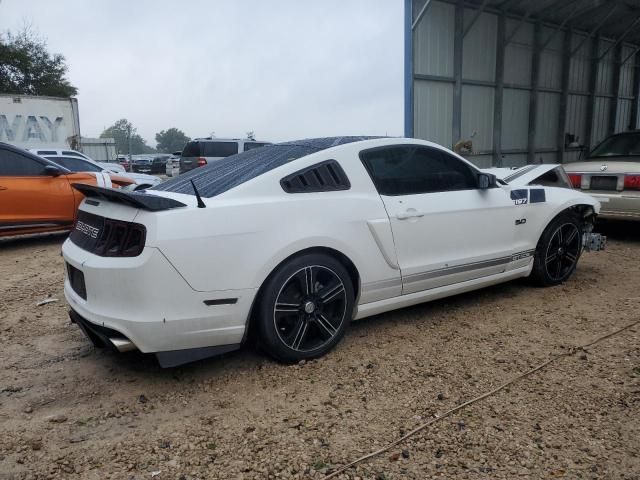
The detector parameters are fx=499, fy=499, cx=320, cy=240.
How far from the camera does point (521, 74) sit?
14.4 m

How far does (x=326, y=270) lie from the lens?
122 inches

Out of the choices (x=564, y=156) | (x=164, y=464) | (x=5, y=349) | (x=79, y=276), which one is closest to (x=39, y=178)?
(x=5, y=349)

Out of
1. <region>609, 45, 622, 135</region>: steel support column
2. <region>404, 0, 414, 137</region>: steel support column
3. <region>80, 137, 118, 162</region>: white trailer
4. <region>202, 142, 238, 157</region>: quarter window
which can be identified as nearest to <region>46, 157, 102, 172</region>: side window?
<region>202, 142, 238, 157</region>: quarter window

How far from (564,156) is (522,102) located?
9.61 ft

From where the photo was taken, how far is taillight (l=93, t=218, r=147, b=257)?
8.57 feet

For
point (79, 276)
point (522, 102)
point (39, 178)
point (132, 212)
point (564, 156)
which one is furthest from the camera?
point (564, 156)

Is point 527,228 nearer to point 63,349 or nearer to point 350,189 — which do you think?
point 350,189

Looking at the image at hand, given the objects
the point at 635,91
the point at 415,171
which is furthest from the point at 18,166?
the point at 635,91

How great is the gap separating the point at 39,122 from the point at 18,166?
481 inches

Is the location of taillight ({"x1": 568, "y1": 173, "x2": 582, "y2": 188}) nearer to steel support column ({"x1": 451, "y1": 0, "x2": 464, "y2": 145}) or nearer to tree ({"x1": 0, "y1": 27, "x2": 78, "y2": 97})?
steel support column ({"x1": 451, "y1": 0, "x2": 464, "y2": 145})

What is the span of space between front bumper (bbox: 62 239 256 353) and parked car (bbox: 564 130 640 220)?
16.3ft

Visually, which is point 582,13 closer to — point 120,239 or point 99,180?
point 99,180

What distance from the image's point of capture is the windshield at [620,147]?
710cm

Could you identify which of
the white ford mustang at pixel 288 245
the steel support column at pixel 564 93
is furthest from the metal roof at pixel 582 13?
the white ford mustang at pixel 288 245
